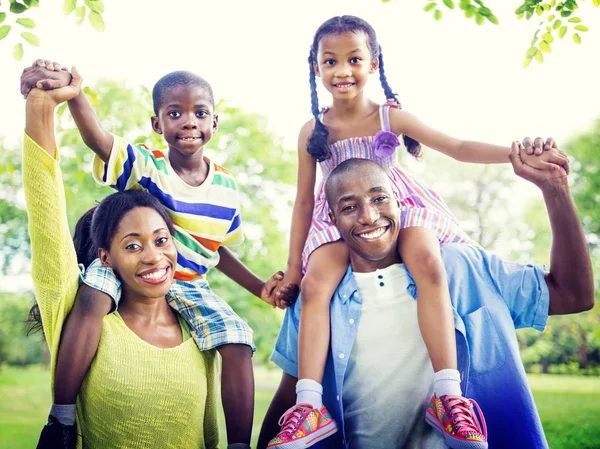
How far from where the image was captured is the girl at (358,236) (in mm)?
2604

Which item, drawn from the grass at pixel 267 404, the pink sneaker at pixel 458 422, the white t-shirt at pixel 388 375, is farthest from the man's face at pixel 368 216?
the grass at pixel 267 404

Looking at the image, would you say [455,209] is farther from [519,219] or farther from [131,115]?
[131,115]

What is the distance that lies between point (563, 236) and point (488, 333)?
19.9 inches

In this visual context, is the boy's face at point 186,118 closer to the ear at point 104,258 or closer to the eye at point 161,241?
the eye at point 161,241

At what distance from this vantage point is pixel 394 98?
3590mm

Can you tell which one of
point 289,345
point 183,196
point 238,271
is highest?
point 183,196

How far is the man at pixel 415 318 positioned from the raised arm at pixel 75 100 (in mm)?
1015

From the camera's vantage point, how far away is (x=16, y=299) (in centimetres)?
1176

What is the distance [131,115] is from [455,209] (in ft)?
23.8

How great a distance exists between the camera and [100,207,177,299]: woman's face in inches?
111

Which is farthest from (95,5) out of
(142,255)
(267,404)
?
(267,404)

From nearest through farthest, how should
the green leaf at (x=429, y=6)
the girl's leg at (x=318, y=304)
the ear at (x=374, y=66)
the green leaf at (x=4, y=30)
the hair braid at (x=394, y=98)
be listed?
the girl's leg at (x=318, y=304)
the green leaf at (x=4, y=30)
the ear at (x=374, y=66)
the hair braid at (x=394, y=98)
the green leaf at (x=429, y=6)

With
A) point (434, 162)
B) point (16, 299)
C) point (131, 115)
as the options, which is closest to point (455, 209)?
point (434, 162)

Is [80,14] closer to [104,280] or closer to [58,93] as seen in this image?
[58,93]
